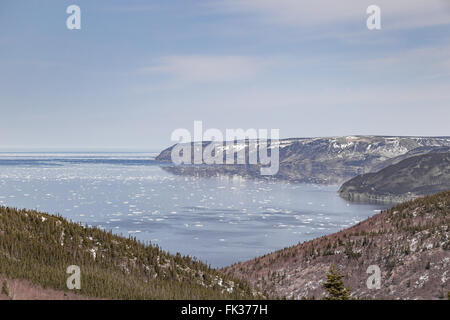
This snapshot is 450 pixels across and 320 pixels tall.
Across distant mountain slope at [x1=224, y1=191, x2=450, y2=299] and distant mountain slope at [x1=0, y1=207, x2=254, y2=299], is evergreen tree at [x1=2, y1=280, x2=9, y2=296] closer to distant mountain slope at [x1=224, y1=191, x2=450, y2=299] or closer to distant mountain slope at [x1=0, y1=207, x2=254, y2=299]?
distant mountain slope at [x1=0, y1=207, x2=254, y2=299]

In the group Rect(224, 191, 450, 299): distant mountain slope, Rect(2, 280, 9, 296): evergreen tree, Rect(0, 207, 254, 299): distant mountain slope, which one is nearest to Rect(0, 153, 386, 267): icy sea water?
Rect(224, 191, 450, 299): distant mountain slope

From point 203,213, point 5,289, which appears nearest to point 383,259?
point 5,289

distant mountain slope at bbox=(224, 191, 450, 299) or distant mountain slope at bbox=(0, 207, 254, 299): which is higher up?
distant mountain slope at bbox=(0, 207, 254, 299)

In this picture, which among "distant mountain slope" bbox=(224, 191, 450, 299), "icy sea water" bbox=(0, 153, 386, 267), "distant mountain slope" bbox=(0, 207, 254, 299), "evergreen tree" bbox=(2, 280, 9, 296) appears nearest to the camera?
"evergreen tree" bbox=(2, 280, 9, 296)

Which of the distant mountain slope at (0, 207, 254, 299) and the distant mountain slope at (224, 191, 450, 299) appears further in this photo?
the distant mountain slope at (224, 191, 450, 299)

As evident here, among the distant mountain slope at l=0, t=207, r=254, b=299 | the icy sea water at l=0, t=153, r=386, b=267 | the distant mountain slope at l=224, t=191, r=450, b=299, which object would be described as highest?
the distant mountain slope at l=0, t=207, r=254, b=299

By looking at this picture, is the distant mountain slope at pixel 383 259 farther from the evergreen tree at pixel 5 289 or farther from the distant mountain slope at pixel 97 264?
the evergreen tree at pixel 5 289
